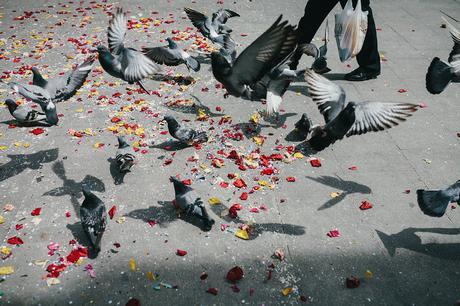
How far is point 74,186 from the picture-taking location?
12.8 feet

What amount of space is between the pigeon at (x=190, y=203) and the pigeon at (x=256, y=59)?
1092 mm

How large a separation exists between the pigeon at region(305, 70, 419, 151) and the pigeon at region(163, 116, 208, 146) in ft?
4.70

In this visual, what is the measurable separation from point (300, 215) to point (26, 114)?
3.37 m

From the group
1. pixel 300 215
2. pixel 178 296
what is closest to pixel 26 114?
pixel 178 296

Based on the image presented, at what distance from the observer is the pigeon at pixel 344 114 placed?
3.40m

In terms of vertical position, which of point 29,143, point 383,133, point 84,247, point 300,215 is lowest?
point 29,143

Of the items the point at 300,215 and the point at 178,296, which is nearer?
the point at 178,296

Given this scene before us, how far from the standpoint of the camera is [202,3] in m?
9.20

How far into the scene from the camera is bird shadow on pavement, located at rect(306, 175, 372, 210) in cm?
378

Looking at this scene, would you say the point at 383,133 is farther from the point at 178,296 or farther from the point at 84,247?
the point at 84,247

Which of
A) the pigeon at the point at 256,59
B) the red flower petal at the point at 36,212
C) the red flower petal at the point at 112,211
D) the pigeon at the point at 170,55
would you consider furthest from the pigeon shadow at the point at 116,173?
the pigeon at the point at 170,55

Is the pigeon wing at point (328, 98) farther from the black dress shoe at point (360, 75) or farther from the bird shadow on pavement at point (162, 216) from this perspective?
the black dress shoe at point (360, 75)

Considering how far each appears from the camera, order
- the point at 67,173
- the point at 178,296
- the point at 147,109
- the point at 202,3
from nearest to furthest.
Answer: the point at 178,296, the point at 67,173, the point at 147,109, the point at 202,3

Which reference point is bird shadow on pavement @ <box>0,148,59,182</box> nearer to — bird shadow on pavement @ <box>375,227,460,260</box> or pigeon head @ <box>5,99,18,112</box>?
pigeon head @ <box>5,99,18,112</box>
